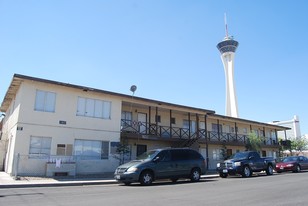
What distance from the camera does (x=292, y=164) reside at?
71.9 ft

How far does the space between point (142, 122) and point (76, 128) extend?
6.61 m

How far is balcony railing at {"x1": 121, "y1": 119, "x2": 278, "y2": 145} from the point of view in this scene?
2319 centimetres

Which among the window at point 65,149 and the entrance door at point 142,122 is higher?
the entrance door at point 142,122

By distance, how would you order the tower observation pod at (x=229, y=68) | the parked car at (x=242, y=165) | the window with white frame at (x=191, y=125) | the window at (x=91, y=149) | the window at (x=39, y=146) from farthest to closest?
1. the tower observation pod at (x=229, y=68)
2. the window with white frame at (x=191, y=125)
3. the window at (x=91, y=149)
4. the parked car at (x=242, y=165)
5. the window at (x=39, y=146)

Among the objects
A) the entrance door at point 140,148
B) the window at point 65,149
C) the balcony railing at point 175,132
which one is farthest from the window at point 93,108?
the entrance door at point 140,148

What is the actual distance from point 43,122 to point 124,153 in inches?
242

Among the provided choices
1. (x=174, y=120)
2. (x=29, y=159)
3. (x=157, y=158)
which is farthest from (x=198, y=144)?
(x=29, y=159)

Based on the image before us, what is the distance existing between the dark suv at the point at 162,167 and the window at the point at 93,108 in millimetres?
6967

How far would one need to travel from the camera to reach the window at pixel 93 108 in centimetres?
1984

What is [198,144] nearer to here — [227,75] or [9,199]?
[9,199]

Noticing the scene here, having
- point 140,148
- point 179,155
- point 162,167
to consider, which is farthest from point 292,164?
point 162,167

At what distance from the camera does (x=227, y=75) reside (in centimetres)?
7781

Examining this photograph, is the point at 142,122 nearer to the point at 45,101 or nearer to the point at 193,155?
the point at 45,101

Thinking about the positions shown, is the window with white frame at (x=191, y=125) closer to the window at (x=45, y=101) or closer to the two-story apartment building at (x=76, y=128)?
the two-story apartment building at (x=76, y=128)
